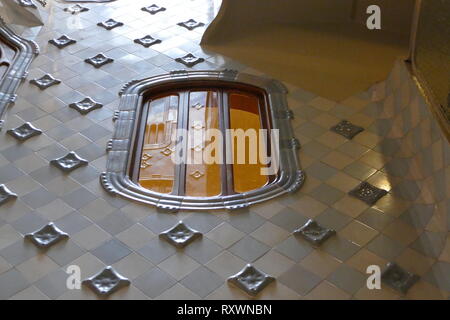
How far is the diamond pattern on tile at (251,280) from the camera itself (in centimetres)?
324

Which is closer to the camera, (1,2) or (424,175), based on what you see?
(424,175)

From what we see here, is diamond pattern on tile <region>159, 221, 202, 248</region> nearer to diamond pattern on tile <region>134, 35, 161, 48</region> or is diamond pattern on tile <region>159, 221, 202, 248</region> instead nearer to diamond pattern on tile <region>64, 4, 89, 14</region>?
diamond pattern on tile <region>134, 35, 161, 48</region>

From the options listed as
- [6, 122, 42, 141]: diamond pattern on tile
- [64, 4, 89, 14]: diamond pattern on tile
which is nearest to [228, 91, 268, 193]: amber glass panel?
[6, 122, 42, 141]: diamond pattern on tile

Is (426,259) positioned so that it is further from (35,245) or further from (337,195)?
(35,245)

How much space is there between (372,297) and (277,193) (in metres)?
0.95

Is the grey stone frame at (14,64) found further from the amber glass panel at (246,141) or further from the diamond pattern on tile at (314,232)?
the diamond pattern on tile at (314,232)

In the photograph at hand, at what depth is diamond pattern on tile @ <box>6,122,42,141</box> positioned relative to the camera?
440 cm

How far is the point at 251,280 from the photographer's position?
3297 mm

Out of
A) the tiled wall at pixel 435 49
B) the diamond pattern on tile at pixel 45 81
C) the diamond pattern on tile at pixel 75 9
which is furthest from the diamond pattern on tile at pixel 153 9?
the tiled wall at pixel 435 49

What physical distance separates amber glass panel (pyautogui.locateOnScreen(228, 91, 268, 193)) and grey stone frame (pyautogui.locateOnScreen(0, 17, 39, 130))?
5.25ft

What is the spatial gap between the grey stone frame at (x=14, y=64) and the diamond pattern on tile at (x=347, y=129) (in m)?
2.29

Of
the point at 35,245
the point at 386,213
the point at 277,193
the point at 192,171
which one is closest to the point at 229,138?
the point at 192,171

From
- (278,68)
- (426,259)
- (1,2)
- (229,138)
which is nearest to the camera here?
(426,259)

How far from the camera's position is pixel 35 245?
3.51 metres
